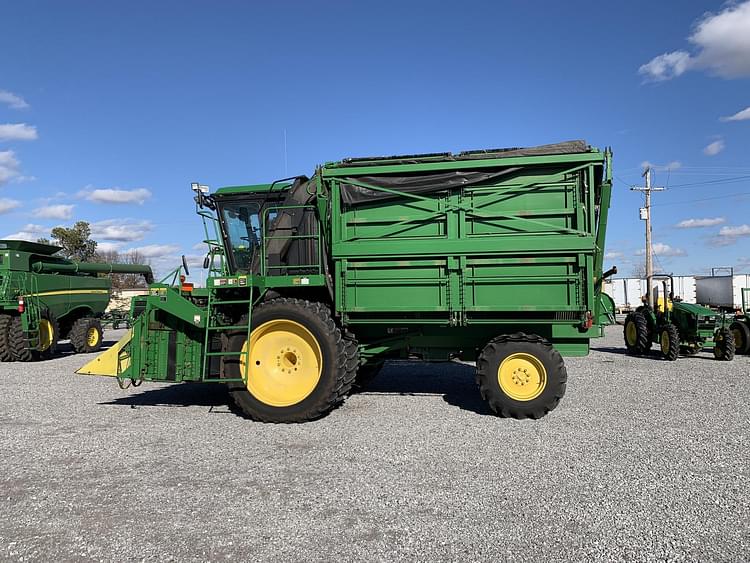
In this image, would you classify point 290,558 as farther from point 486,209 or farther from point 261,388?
point 486,209

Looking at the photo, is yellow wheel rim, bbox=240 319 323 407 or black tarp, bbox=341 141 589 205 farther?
yellow wheel rim, bbox=240 319 323 407

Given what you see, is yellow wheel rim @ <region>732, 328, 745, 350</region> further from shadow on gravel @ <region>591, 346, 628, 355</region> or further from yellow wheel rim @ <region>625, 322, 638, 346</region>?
shadow on gravel @ <region>591, 346, 628, 355</region>

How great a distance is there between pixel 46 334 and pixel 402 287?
11703 mm

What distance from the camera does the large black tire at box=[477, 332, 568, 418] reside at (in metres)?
6.21

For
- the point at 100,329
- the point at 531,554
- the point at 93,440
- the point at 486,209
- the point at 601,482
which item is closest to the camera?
the point at 531,554

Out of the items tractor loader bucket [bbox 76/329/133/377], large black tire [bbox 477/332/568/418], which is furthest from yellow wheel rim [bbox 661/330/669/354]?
tractor loader bucket [bbox 76/329/133/377]

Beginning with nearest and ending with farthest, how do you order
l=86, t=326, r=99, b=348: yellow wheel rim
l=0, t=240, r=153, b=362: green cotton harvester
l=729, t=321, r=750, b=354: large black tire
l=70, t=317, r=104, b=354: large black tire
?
l=0, t=240, r=153, b=362: green cotton harvester → l=729, t=321, r=750, b=354: large black tire → l=70, t=317, r=104, b=354: large black tire → l=86, t=326, r=99, b=348: yellow wheel rim

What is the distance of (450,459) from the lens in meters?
4.88

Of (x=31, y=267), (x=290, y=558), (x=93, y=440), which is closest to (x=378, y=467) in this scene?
(x=290, y=558)

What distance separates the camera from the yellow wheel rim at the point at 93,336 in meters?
15.4

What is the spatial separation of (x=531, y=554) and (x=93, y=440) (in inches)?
191

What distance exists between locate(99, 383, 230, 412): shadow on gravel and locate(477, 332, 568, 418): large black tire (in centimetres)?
378

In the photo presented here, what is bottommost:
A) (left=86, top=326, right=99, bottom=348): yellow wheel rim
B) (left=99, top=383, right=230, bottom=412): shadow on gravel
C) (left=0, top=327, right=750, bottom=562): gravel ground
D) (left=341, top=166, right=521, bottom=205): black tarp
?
(left=0, top=327, right=750, bottom=562): gravel ground

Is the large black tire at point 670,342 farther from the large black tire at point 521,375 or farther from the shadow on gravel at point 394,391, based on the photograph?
the large black tire at point 521,375
